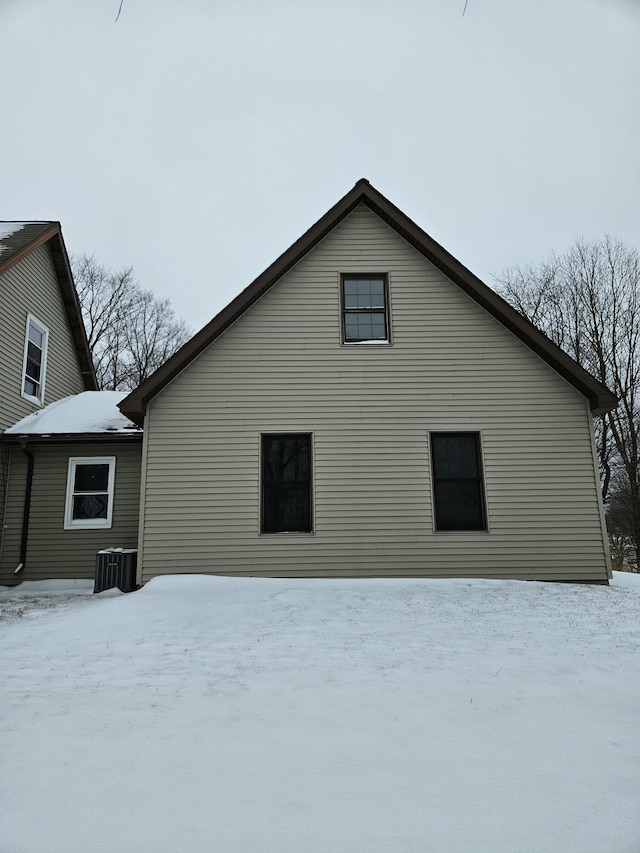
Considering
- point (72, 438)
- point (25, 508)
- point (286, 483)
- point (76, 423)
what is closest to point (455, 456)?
point (286, 483)

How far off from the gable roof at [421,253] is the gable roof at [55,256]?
5.21 metres

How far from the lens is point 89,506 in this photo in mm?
13781

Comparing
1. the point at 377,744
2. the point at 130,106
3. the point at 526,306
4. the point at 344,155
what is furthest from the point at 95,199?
the point at 377,744

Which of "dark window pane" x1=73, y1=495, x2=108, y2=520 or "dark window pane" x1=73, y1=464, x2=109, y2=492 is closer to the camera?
"dark window pane" x1=73, y1=495, x2=108, y2=520

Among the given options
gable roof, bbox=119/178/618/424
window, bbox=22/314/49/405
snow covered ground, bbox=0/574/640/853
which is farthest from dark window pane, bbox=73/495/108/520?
snow covered ground, bbox=0/574/640/853

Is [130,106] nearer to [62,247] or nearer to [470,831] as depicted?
[470,831]

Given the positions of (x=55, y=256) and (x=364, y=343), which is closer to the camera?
(x=364, y=343)

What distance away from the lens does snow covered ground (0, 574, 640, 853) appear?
2.89 meters

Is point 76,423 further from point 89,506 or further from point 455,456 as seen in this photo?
point 455,456

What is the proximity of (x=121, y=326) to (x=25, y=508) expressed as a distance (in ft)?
68.2

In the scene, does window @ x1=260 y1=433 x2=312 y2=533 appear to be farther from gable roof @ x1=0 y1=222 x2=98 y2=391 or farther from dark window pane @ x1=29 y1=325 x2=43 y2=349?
dark window pane @ x1=29 y1=325 x2=43 y2=349

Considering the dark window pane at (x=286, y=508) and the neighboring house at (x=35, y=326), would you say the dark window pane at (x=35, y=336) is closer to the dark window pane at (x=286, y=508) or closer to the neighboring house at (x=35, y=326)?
the neighboring house at (x=35, y=326)

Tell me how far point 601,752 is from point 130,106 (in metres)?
8.48

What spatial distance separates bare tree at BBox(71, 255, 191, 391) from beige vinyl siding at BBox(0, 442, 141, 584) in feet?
58.4
